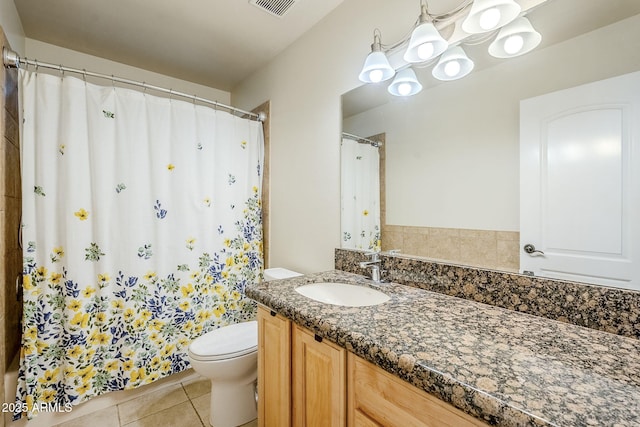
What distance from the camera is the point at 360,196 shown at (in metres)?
1.58

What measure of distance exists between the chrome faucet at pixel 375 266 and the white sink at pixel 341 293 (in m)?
0.09

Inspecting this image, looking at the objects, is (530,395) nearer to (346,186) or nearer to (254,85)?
(346,186)

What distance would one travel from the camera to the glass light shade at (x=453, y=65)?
3.73 ft

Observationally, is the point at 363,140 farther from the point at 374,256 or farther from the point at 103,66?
the point at 103,66

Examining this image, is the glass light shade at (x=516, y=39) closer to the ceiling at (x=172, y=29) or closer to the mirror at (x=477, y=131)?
the mirror at (x=477, y=131)

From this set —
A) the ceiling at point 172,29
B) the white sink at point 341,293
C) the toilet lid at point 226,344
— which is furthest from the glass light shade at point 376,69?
the toilet lid at point 226,344

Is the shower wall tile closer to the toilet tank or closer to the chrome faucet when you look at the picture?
the chrome faucet

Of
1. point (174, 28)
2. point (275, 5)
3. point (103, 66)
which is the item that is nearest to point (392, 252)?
point (275, 5)

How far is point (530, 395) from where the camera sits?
503 millimetres

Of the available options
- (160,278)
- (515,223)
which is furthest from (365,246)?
(160,278)

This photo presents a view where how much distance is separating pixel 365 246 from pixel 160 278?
1322mm

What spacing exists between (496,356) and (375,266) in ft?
2.38

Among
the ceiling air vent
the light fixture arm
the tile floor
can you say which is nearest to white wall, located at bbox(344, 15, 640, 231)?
the light fixture arm

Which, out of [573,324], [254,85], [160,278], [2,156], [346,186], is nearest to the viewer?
[573,324]
